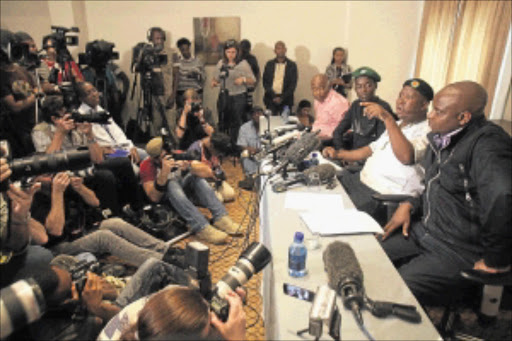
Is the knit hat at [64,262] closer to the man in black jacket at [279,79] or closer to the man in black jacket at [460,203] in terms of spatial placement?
the man in black jacket at [460,203]

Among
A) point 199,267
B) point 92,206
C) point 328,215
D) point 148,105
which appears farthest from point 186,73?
point 199,267

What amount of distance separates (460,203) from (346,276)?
2.61 feet

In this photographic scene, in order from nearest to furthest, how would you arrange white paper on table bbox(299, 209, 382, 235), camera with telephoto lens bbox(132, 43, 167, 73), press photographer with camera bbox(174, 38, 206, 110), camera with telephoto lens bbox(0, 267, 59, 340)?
camera with telephoto lens bbox(0, 267, 59, 340) < white paper on table bbox(299, 209, 382, 235) < camera with telephoto lens bbox(132, 43, 167, 73) < press photographer with camera bbox(174, 38, 206, 110)

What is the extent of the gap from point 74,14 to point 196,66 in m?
2.00

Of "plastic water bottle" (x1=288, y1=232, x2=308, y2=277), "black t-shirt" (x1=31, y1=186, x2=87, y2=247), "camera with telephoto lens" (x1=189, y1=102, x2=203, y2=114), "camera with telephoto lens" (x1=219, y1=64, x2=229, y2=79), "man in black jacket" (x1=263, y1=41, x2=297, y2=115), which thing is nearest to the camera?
"plastic water bottle" (x1=288, y1=232, x2=308, y2=277)

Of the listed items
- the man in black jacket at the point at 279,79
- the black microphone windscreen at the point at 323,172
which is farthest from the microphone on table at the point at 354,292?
the man in black jacket at the point at 279,79

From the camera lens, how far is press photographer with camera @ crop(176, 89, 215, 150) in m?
3.52

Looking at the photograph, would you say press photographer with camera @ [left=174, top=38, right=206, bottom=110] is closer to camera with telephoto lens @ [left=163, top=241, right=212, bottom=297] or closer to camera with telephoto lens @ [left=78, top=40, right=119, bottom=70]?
camera with telephoto lens @ [left=78, top=40, right=119, bottom=70]

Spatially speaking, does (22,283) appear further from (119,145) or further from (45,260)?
(119,145)

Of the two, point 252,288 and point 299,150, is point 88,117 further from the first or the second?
point 252,288

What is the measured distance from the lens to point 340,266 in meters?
1.26

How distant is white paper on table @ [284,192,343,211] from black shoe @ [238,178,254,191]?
68.5 inches

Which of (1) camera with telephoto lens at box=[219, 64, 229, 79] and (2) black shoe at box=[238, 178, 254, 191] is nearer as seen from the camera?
(2) black shoe at box=[238, 178, 254, 191]

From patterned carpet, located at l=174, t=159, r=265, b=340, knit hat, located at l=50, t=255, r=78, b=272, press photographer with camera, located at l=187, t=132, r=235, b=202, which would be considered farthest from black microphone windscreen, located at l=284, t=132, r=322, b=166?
knit hat, located at l=50, t=255, r=78, b=272
